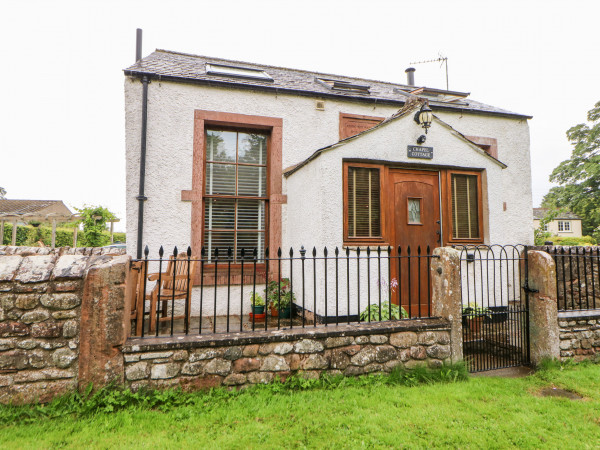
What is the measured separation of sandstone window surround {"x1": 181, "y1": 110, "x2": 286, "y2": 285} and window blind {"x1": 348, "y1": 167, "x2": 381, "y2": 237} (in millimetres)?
1584

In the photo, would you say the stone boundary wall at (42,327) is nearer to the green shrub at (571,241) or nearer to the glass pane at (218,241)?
the glass pane at (218,241)

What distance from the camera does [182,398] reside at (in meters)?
2.82

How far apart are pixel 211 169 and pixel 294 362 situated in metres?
4.10

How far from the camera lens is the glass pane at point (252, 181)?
625 cm

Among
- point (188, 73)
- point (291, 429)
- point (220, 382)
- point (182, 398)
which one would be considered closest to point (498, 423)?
point (291, 429)

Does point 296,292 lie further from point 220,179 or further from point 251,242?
point 220,179

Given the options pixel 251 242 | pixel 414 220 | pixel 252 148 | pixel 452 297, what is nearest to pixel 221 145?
pixel 252 148

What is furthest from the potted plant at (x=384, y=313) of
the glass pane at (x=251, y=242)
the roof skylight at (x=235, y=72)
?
the roof skylight at (x=235, y=72)

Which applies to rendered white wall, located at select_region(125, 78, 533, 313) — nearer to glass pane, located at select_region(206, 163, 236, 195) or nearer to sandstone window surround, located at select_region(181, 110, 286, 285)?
sandstone window surround, located at select_region(181, 110, 286, 285)

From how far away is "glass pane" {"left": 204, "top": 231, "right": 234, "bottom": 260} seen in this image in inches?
233

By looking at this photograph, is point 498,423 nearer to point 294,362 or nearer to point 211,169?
point 294,362

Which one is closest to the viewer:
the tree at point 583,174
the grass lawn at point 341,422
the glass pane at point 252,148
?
the grass lawn at point 341,422

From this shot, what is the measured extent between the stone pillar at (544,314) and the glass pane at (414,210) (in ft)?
6.01

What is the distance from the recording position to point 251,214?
6.23m
